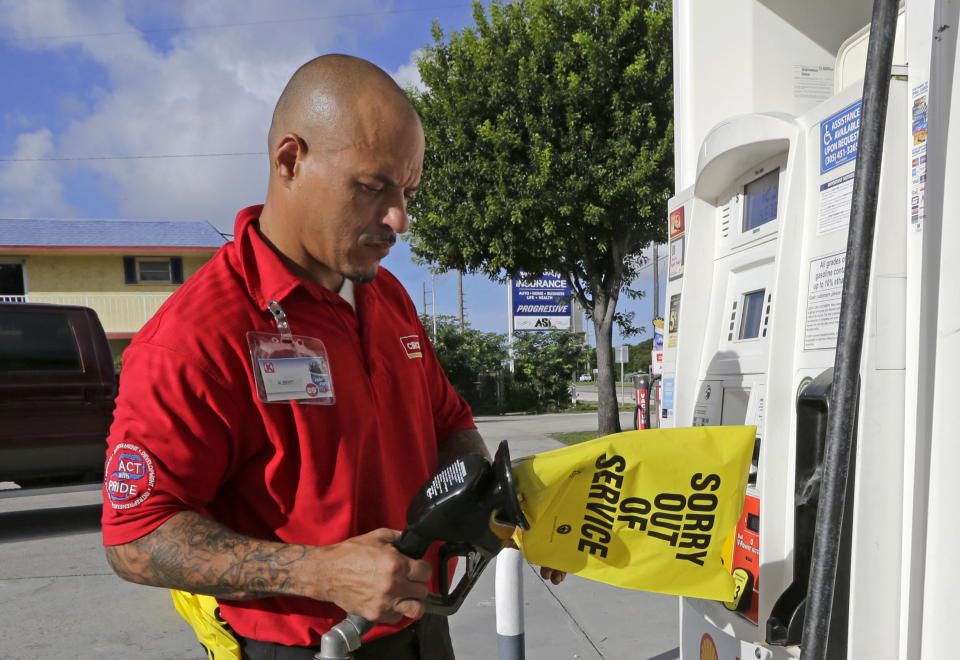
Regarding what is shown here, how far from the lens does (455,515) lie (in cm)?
139

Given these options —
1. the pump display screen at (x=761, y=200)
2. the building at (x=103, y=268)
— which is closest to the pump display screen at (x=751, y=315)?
the pump display screen at (x=761, y=200)

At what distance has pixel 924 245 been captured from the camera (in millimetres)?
1561

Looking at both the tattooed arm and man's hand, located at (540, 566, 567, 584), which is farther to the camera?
man's hand, located at (540, 566, 567, 584)

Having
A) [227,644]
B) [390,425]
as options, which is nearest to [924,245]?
[390,425]

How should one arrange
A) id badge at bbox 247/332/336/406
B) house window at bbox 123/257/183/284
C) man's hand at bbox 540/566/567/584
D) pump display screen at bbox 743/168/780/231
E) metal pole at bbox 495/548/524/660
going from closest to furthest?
id badge at bbox 247/332/336/406
man's hand at bbox 540/566/567/584
pump display screen at bbox 743/168/780/231
metal pole at bbox 495/548/524/660
house window at bbox 123/257/183/284

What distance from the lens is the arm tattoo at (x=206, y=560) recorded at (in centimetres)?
135

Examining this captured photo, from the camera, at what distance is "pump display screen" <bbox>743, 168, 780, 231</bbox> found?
2.22 m

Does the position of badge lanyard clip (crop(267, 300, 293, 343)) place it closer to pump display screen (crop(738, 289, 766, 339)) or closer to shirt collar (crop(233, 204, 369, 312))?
shirt collar (crop(233, 204, 369, 312))

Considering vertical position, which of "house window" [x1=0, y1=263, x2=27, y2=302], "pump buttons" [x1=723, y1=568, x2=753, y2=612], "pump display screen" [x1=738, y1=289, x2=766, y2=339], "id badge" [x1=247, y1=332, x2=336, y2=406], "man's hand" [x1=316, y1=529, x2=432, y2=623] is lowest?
"pump buttons" [x1=723, y1=568, x2=753, y2=612]

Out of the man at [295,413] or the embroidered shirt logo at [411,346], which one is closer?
the man at [295,413]

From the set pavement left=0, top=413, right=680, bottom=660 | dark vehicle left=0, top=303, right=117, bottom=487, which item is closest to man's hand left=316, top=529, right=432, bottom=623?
pavement left=0, top=413, right=680, bottom=660

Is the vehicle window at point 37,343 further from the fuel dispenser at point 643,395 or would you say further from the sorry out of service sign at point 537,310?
the sorry out of service sign at point 537,310

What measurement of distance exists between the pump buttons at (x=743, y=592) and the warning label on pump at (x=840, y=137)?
1094mm

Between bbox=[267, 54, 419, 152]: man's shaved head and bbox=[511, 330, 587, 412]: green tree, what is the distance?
23.4 metres
